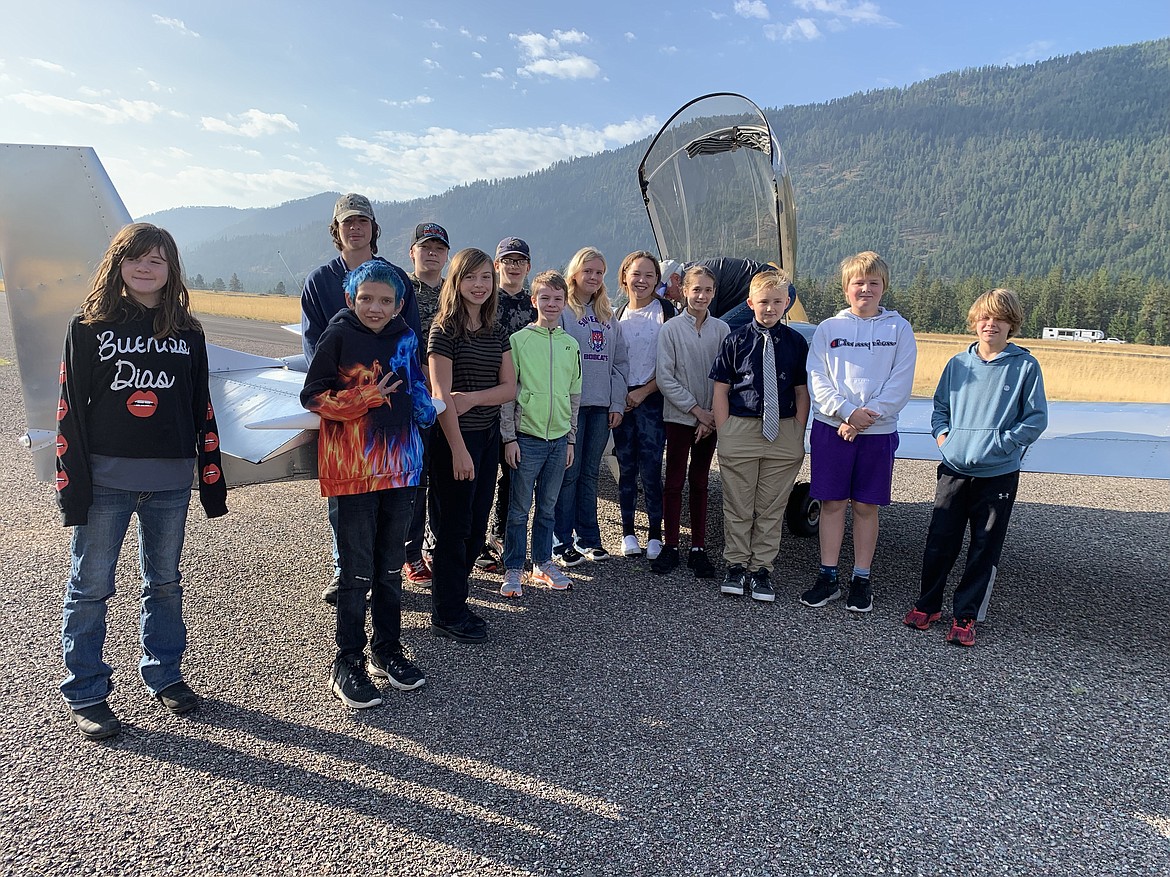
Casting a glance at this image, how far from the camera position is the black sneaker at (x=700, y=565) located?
173 inches

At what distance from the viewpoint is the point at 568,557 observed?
15.0ft

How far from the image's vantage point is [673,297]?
5.88 meters

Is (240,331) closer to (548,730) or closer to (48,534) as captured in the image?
(48,534)

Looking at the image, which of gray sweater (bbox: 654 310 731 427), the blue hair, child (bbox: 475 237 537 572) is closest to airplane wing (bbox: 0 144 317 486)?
the blue hair

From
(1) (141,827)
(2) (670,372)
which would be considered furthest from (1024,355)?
(1) (141,827)

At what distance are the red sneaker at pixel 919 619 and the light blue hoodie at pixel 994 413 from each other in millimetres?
838

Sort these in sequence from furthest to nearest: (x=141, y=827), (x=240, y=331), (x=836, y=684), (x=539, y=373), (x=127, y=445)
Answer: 1. (x=240, y=331)
2. (x=539, y=373)
3. (x=836, y=684)
4. (x=127, y=445)
5. (x=141, y=827)

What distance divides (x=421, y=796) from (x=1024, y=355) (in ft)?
11.6

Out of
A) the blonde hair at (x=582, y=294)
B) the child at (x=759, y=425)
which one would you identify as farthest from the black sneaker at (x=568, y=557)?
the blonde hair at (x=582, y=294)

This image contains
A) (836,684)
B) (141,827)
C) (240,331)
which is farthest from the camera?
(240,331)

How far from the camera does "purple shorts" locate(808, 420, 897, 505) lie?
3.76 m

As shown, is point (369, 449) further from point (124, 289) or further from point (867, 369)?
point (867, 369)

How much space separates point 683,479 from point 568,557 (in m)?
0.94

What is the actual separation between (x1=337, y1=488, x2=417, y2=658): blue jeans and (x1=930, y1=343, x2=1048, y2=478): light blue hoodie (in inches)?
113
